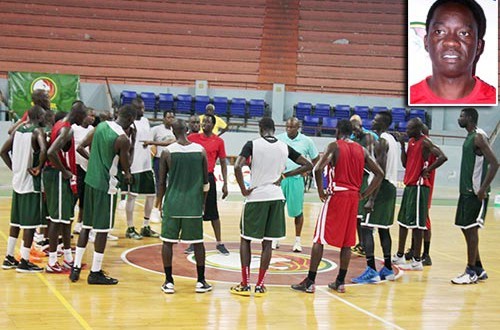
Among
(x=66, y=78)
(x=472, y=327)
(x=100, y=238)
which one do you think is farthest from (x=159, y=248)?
(x=66, y=78)

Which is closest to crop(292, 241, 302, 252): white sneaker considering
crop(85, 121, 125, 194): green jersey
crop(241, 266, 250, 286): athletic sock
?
crop(241, 266, 250, 286): athletic sock

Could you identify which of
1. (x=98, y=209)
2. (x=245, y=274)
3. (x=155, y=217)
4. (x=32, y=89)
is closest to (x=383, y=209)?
(x=245, y=274)

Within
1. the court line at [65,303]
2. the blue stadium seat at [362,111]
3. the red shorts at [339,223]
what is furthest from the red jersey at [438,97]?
the court line at [65,303]

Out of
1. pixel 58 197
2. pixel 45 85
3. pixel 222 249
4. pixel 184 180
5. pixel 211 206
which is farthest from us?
pixel 45 85

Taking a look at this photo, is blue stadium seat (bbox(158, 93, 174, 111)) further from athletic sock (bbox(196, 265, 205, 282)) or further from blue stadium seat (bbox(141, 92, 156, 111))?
athletic sock (bbox(196, 265, 205, 282))

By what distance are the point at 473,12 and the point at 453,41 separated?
103 centimetres

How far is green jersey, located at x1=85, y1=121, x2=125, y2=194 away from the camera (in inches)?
281

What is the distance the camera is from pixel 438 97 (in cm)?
2041

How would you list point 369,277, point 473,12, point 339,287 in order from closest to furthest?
point 339,287 → point 369,277 → point 473,12

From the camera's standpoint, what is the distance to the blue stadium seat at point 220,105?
854 inches

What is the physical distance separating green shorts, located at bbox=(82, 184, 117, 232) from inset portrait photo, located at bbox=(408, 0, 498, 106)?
14.1 m

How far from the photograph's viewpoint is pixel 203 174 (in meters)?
6.98

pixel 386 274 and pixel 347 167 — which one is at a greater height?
pixel 347 167

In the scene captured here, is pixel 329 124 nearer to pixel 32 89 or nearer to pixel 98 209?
pixel 32 89
